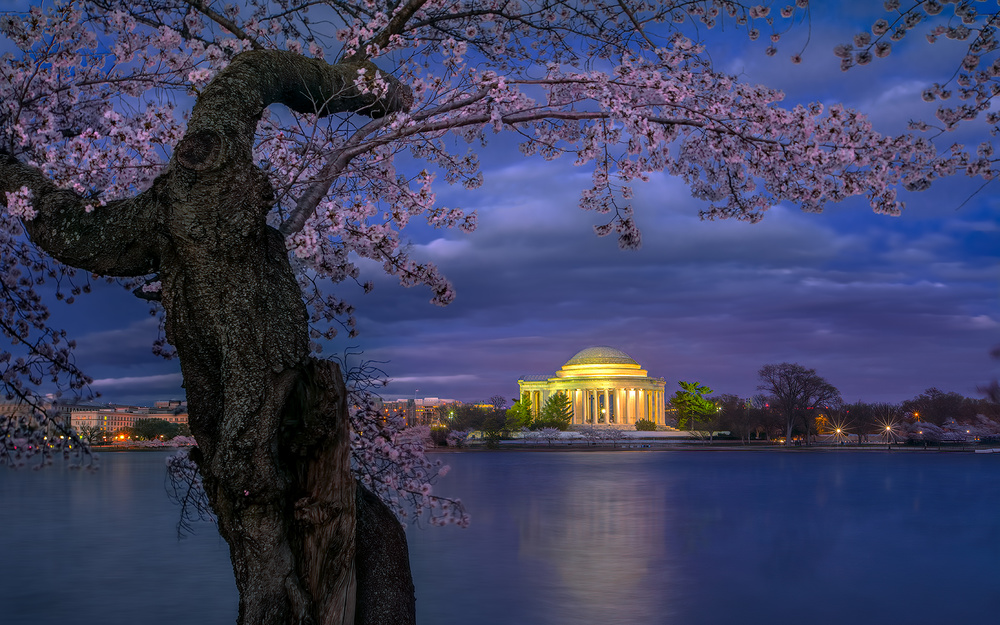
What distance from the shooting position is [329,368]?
4.86 metres

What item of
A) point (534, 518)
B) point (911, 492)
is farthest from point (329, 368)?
point (911, 492)

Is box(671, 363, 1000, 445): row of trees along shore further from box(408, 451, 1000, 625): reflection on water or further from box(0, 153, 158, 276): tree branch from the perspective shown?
box(0, 153, 158, 276): tree branch

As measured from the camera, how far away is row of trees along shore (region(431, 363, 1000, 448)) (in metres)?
81.2

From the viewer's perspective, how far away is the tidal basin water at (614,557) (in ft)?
49.4

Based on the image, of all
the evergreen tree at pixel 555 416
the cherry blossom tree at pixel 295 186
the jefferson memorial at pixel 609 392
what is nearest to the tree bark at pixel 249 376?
the cherry blossom tree at pixel 295 186

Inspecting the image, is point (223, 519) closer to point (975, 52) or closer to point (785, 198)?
point (785, 198)

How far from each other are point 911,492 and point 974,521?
8.66 meters

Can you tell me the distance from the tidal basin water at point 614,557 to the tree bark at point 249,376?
393 inches

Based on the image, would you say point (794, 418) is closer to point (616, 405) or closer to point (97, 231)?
point (616, 405)

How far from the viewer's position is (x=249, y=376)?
15.9ft

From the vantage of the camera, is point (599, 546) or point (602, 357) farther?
point (602, 357)

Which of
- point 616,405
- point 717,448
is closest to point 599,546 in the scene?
point 717,448

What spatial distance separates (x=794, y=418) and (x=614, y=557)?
6983 cm

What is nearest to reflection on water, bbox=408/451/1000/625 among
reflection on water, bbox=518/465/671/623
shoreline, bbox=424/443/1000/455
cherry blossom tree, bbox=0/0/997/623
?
reflection on water, bbox=518/465/671/623
